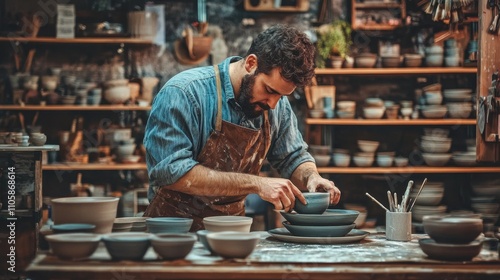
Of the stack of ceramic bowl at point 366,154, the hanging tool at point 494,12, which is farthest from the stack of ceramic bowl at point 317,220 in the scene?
the stack of ceramic bowl at point 366,154

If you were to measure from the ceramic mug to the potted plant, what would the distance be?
3.87m

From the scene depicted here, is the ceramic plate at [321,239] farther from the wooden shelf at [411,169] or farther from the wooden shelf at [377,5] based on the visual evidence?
the wooden shelf at [377,5]

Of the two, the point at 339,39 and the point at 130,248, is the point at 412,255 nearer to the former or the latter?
the point at 130,248

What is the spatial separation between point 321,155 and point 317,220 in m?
3.86

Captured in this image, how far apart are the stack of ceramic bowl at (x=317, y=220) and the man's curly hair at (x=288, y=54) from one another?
59 centimetres

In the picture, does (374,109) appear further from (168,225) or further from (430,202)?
(168,225)

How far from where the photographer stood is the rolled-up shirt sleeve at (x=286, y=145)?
12.0 feet

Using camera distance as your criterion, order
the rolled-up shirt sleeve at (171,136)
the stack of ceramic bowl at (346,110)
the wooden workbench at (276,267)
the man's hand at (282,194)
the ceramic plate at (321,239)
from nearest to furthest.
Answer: the wooden workbench at (276,267) < the ceramic plate at (321,239) < the man's hand at (282,194) < the rolled-up shirt sleeve at (171,136) < the stack of ceramic bowl at (346,110)

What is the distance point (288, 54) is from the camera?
9.88 ft

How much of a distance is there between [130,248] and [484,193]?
5232 mm

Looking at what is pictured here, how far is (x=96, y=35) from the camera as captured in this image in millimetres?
6621

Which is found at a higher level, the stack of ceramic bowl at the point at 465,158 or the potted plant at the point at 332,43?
the potted plant at the point at 332,43

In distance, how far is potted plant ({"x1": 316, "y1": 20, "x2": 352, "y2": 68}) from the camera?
6551mm

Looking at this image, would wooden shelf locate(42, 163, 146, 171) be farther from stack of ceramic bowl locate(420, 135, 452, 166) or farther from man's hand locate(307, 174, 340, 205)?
man's hand locate(307, 174, 340, 205)
